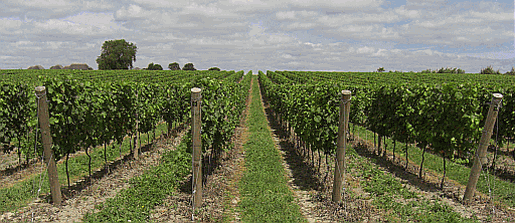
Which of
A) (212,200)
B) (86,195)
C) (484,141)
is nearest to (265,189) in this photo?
(212,200)

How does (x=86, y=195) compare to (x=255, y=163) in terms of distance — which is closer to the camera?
(x=86, y=195)

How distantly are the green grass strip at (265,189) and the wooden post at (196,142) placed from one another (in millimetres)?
1051

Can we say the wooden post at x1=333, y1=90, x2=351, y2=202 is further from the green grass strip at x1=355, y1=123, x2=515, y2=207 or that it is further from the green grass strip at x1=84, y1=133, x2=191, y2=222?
the green grass strip at x1=84, y1=133, x2=191, y2=222

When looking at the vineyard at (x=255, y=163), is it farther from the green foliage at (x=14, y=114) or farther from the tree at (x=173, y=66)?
the tree at (x=173, y=66)

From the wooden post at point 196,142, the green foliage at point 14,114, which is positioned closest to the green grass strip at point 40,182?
the green foliage at point 14,114

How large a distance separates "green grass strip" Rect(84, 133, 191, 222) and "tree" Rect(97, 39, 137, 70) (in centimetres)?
8489

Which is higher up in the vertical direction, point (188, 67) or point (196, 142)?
point (188, 67)

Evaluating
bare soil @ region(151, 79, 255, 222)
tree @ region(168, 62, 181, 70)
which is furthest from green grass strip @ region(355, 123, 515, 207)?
tree @ region(168, 62, 181, 70)

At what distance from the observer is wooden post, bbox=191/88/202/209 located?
20.1 ft

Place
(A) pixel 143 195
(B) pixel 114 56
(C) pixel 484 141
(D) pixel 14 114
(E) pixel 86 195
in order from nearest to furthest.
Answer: (C) pixel 484 141
(A) pixel 143 195
(E) pixel 86 195
(D) pixel 14 114
(B) pixel 114 56

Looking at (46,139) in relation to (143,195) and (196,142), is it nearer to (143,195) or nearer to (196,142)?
(143,195)

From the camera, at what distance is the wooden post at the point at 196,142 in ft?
20.1

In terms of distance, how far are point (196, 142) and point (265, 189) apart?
2753 millimetres

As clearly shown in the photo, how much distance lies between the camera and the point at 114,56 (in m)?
85.1
